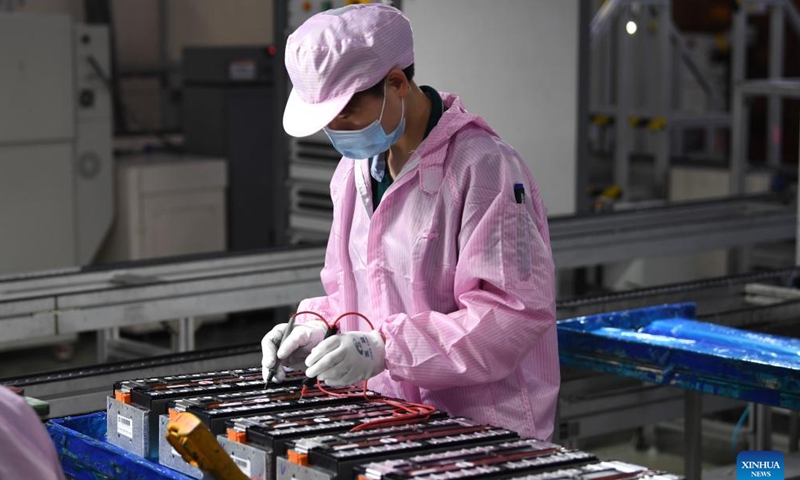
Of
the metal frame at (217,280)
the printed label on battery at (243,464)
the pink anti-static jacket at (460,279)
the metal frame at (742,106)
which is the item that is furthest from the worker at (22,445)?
the metal frame at (742,106)

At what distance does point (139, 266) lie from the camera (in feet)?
13.3

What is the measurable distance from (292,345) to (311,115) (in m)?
0.39

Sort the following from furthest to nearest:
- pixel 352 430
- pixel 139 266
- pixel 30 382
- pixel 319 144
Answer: pixel 319 144, pixel 139 266, pixel 30 382, pixel 352 430

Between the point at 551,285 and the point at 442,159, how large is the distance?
274mm

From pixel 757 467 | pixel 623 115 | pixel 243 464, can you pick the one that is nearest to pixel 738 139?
pixel 623 115

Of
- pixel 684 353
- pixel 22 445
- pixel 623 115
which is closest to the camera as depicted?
pixel 22 445

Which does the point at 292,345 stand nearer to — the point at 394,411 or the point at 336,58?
the point at 394,411

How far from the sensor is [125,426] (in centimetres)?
205

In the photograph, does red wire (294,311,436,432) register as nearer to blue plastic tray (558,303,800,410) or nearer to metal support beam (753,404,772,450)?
blue plastic tray (558,303,800,410)

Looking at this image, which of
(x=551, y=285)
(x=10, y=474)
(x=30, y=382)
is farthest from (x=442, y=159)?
(x=30, y=382)

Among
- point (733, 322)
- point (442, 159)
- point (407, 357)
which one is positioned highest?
point (442, 159)

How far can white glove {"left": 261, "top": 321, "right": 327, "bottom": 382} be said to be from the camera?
2061 mm

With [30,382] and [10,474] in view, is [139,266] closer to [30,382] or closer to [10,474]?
[30,382]

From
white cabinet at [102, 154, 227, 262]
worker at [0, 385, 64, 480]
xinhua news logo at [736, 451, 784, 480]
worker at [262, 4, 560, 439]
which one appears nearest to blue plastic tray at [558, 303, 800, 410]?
xinhua news logo at [736, 451, 784, 480]
